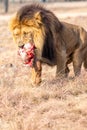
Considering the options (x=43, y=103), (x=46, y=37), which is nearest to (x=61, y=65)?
(x=46, y=37)

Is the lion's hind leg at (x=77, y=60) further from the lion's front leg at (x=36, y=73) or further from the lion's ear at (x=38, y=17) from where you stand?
the lion's ear at (x=38, y=17)

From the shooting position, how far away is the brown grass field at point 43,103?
5.76 m

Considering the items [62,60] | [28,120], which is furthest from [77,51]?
[28,120]

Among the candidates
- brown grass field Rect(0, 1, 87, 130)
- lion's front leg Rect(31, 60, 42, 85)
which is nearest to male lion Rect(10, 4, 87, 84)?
lion's front leg Rect(31, 60, 42, 85)

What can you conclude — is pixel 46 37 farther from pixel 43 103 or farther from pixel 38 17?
pixel 43 103

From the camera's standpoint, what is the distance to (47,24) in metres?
7.80

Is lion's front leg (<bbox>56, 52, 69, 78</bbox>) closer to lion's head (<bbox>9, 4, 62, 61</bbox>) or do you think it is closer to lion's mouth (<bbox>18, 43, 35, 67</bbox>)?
lion's head (<bbox>9, 4, 62, 61</bbox>)

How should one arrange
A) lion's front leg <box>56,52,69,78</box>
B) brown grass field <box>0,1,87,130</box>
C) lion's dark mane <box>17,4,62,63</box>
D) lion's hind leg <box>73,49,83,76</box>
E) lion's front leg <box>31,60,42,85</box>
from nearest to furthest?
brown grass field <box>0,1,87,130</box> → lion's dark mane <box>17,4,62,63</box> → lion's front leg <box>31,60,42,85</box> → lion's front leg <box>56,52,69,78</box> → lion's hind leg <box>73,49,83,76</box>

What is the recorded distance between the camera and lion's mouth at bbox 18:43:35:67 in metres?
7.61

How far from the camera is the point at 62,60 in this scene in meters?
8.19

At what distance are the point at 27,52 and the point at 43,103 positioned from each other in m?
1.22

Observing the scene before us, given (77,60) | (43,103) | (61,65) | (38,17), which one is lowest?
(77,60)

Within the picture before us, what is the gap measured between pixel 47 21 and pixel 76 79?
1016 millimetres

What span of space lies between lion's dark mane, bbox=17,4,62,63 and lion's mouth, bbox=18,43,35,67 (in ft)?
0.61
